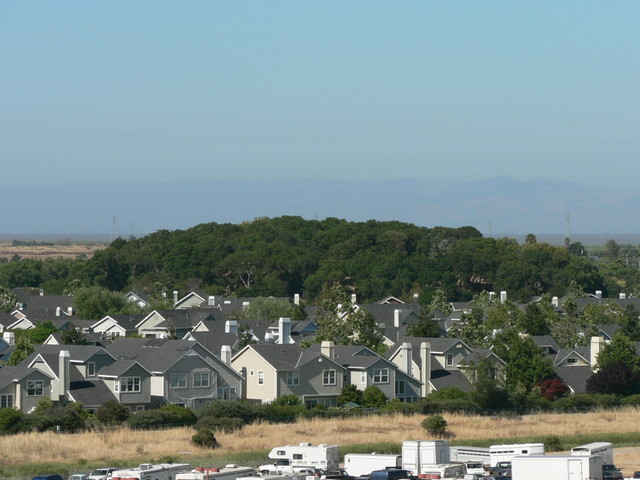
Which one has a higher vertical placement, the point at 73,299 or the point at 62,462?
the point at 73,299

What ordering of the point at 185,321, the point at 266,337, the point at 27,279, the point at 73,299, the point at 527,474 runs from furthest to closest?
the point at 27,279, the point at 73,299, the point at 185,321, the point at 266,337, the point at 527,474

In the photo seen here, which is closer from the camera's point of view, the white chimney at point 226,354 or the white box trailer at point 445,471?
the white box trailer at point 445,471

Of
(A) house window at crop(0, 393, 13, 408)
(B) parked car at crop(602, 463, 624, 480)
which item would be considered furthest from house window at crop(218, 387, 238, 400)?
(B) parked car at crop(602, 463, 624, 480)

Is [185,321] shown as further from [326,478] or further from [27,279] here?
[27,279]

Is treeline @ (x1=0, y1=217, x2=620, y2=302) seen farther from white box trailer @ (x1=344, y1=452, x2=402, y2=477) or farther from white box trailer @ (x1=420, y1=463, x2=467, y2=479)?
white box trailer @ (x1=420, y1=463, x2=467, y2=479)

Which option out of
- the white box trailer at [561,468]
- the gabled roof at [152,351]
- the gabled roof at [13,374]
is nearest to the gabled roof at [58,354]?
the gabled roof at [13,374]

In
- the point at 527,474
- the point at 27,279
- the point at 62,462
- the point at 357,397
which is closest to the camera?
the point at 527,474

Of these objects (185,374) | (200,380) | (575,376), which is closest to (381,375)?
(200,380)

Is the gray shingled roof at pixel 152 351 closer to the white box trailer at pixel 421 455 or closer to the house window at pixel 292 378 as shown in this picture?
the house window at pixel 292 378

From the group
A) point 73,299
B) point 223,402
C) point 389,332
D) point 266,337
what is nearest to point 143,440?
point 223,402
